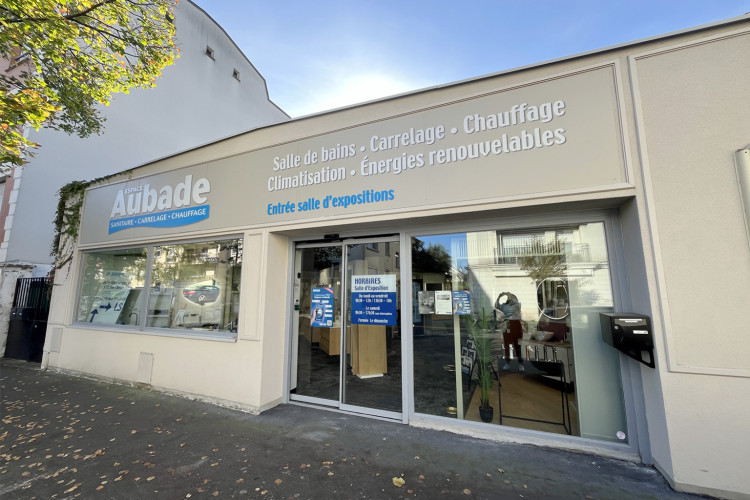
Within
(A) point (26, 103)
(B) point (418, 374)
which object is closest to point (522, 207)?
(B) point (418, 374)

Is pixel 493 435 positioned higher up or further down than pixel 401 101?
further down

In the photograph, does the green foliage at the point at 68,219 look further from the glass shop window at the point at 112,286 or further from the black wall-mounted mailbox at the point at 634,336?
the black wall-mounted mailbox at the point at 634,336

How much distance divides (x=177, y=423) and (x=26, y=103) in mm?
5303

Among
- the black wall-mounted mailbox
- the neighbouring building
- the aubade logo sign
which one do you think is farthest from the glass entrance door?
the neighbouring building

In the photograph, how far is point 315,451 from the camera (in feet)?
10.7

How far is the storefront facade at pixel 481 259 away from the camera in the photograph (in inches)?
109

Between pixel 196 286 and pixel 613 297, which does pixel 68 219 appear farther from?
pixel 613 297

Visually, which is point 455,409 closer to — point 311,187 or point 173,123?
point 311,187

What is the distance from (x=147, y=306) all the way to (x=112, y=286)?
1590 mm

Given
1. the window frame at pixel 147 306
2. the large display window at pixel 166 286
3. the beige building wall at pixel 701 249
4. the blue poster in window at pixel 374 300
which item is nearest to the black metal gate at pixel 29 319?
the window frame at pixel 147 306

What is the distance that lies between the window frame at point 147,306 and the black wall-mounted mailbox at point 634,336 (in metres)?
4.71

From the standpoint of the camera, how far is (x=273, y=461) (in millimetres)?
3115

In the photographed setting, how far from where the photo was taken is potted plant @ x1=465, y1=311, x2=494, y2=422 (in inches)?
149

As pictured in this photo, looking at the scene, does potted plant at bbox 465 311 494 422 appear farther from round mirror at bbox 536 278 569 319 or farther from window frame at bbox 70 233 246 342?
window frame at bbox 70 233 246 342
